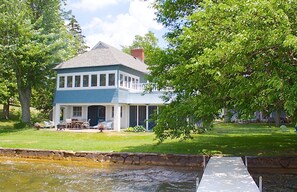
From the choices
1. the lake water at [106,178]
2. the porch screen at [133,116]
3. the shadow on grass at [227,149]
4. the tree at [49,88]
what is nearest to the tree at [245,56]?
the lake water at [106,178]

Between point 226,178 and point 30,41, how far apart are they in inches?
873

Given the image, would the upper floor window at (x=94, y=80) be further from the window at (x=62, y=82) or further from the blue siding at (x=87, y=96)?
the window at (x=62, y=82)

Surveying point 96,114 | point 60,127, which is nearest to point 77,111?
point 96,114

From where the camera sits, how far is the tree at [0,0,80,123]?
82.1 feet

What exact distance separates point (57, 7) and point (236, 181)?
85.4 feet

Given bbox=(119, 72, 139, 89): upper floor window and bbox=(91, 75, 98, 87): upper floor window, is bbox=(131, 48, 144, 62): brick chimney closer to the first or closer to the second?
bbox=(119, 72, 139, 89): upper floor window

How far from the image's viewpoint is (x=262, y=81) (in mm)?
7188

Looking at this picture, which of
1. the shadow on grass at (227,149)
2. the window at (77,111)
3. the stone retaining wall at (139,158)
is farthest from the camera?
the window at (77,111)

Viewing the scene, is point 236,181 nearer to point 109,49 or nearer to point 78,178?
point 78,178

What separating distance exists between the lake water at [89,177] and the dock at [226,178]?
1060 millimetres

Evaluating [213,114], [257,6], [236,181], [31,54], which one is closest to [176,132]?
[213,114]

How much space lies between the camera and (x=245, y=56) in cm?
747

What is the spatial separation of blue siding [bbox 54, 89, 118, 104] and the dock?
15444 millimetres

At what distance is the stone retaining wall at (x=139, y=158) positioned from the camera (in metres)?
12.0
